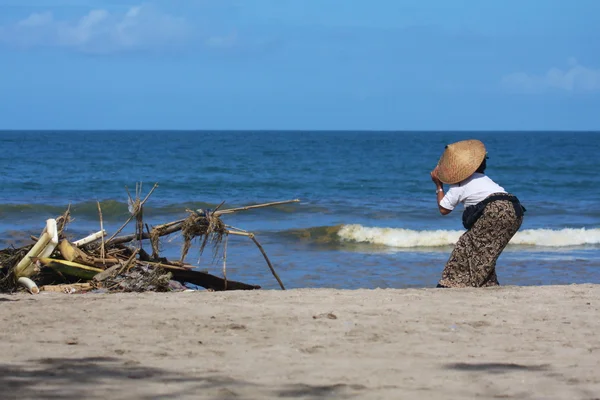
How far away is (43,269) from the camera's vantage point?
748cm

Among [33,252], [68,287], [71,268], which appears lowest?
[68,287]

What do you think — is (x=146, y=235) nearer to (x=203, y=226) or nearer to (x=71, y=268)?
(x=203, y=226)

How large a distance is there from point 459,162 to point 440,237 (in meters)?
7.81

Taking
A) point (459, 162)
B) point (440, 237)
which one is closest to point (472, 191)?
point (459, 162)

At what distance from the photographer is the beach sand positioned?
394 cm

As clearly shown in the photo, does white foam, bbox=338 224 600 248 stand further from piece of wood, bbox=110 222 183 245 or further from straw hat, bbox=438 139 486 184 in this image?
straw hat, bbox=438 139 486 184

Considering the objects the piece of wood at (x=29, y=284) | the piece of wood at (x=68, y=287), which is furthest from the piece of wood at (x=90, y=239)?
the piece of wood at (x=29, y=284)

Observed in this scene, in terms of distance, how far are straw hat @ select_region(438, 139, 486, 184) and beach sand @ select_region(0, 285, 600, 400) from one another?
3.00 feet

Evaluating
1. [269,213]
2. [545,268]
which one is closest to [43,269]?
[545,268]

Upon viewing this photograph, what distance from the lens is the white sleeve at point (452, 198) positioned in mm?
6871

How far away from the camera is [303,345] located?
4.93 m

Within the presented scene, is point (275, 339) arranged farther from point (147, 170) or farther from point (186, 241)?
point (147, 170)

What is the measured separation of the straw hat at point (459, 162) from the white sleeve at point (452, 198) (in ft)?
0.24

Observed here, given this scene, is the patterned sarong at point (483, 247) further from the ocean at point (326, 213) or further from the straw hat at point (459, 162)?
the ocean at point (326, 213)
